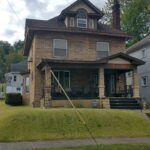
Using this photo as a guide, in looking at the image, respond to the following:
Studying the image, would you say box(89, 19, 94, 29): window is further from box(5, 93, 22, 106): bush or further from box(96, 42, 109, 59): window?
box(5, 93, 22, 106): bush

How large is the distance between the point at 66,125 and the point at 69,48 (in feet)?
39.9

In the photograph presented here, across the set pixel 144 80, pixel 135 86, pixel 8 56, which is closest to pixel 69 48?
pixel 135 86

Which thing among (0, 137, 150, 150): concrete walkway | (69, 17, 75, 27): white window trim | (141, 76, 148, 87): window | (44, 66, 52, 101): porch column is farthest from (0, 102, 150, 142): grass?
(141, 76, 148, 87): window

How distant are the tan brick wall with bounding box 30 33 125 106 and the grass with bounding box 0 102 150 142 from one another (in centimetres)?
920

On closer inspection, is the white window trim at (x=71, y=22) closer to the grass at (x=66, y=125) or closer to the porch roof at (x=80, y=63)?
Answer: the porch roof at (x=80, y=63)

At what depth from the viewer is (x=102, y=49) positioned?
27344mm

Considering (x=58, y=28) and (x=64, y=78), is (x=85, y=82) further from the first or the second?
(x=58, y=28)

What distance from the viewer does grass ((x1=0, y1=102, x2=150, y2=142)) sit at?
551 inches

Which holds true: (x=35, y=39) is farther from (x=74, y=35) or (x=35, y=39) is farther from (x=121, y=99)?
(x=121, y=99)

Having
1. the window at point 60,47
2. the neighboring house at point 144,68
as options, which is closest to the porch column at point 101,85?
the window at point 60,47

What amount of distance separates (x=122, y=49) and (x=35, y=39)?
7.97 meters

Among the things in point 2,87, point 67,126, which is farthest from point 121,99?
point 2,87

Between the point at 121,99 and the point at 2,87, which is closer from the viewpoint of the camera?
the point at 121,99

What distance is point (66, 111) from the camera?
55.4ft
